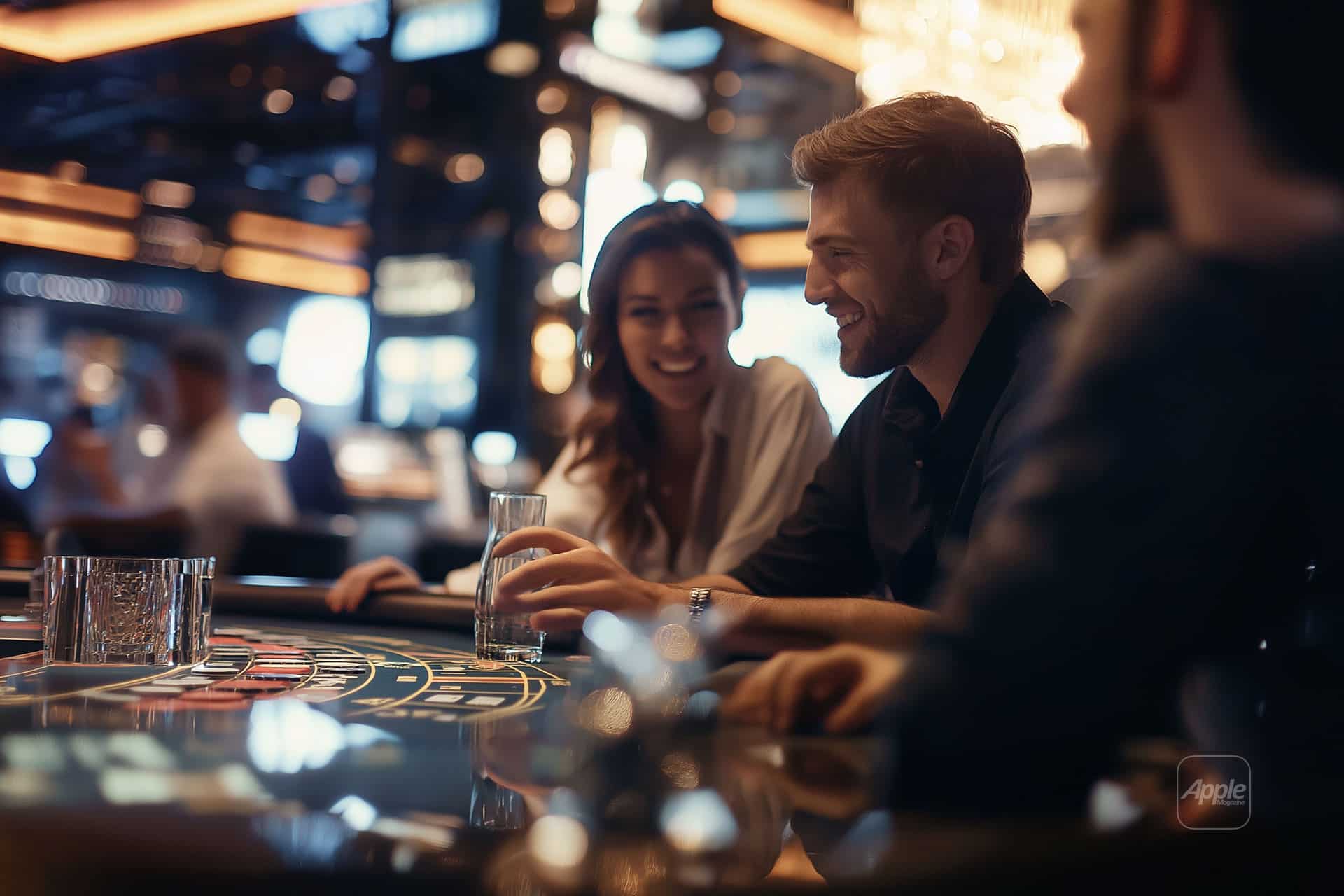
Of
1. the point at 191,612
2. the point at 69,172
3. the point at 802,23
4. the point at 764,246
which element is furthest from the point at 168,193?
the point at 191,612

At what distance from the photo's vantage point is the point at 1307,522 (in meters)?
0.61

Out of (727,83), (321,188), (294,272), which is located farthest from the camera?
(294,272)

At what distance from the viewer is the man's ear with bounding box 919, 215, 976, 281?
38.4 inches

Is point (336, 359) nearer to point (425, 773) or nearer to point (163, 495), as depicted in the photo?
point (163, 495)

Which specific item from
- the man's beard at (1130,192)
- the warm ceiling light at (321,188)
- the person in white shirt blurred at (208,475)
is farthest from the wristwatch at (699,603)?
the warm ceiling light at (321,188)

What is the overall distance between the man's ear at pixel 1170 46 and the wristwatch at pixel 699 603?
514 mm

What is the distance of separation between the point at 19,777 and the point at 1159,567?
62 cm

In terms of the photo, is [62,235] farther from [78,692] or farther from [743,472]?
[78,692]

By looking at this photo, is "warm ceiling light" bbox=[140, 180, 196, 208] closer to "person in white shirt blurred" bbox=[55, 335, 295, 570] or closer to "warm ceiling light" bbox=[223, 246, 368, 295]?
"warm ceiling light" bbox=[223, 246, 368, 295]

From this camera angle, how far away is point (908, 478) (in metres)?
1.34

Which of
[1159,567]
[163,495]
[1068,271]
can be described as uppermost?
[1068,271]

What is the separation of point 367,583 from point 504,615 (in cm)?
55

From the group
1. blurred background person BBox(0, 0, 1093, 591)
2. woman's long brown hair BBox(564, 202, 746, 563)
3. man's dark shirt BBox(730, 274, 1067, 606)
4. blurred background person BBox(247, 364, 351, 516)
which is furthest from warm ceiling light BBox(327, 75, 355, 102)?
man's dark shirt BBox(730, 274, 1067, 606)

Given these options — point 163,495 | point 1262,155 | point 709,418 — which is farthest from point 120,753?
point 163,495
